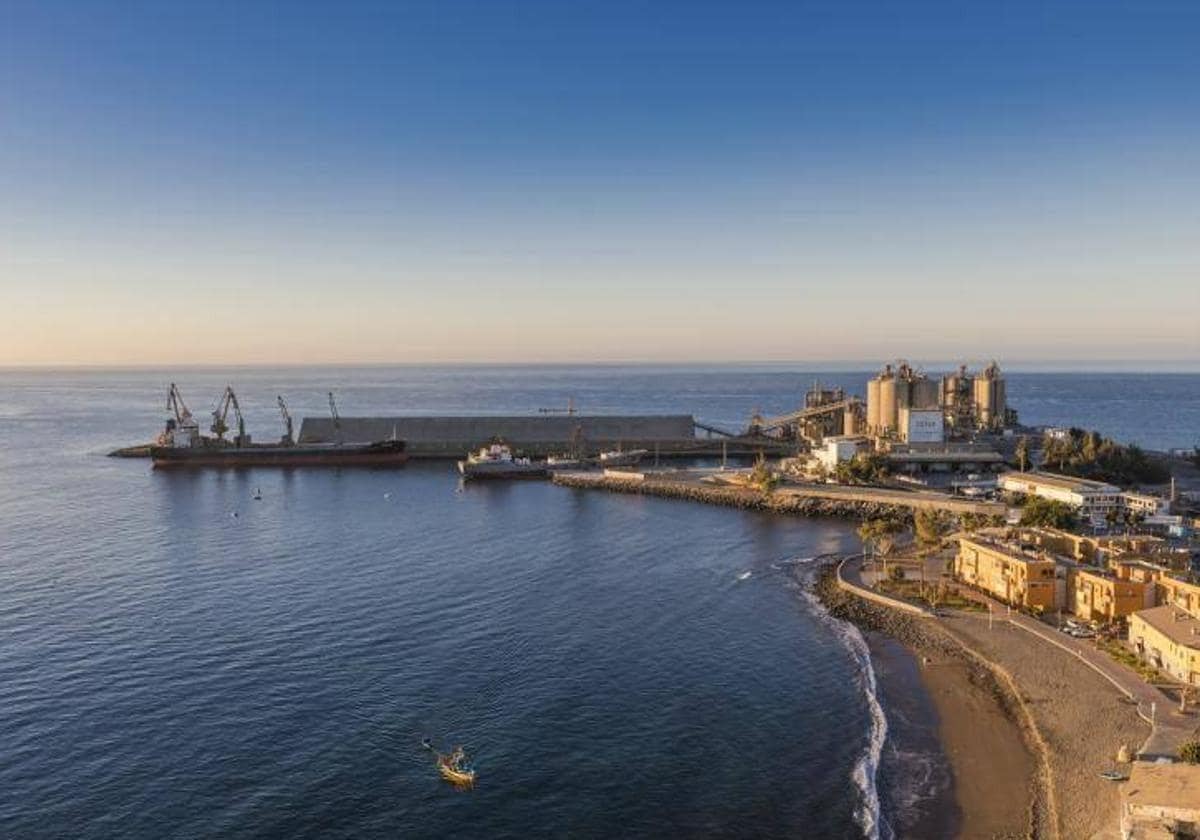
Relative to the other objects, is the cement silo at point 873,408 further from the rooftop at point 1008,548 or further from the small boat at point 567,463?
the rooftop at point 1008,548

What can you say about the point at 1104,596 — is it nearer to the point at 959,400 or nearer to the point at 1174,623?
the point at 1174,623

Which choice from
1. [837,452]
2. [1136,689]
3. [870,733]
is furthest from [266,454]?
[1136,689]

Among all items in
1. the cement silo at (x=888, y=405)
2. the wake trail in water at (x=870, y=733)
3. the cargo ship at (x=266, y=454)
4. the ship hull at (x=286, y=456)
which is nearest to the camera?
the wake trail in water at (x=870, y=733)

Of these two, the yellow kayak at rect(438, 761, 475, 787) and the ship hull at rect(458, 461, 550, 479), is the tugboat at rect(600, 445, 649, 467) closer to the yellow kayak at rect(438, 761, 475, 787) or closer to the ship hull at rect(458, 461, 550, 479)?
the ship hull at rect(458, 461, 550, 479)

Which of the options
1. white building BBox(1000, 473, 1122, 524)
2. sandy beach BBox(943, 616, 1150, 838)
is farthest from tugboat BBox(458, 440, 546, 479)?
sandy beach BBox(943, 616, 1150, 838)

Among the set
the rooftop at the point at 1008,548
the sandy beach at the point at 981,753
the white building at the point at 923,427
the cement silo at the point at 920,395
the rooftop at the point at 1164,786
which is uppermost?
the cement silo at the point at 920,395

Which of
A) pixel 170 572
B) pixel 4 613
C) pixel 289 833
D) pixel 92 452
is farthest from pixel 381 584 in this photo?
pixel 92 452

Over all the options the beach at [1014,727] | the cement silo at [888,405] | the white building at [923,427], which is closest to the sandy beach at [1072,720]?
the beach at [1014,727]
